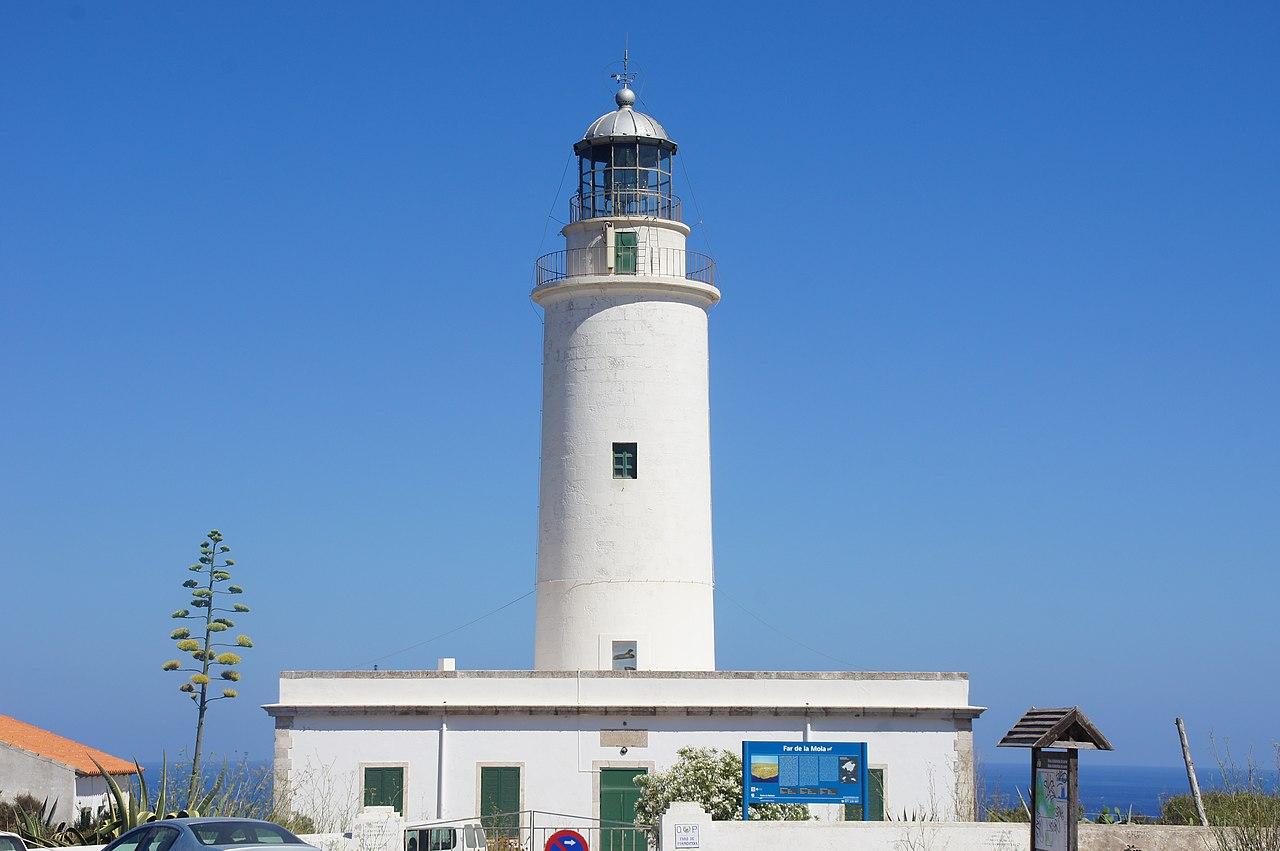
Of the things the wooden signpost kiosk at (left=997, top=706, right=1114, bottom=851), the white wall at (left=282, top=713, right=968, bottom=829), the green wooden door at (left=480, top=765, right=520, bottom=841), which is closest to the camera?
the wooden signpost kiosk at (left=997, top=706, right=1114, bottom=851)

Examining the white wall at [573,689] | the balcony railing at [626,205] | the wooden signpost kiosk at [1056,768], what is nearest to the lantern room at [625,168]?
the balcony railing at [626,205]

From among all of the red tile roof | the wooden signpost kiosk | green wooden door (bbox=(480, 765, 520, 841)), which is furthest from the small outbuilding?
the wooden signpost kiosk

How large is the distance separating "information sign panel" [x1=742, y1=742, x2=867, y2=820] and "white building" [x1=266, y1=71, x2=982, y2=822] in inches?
99.3

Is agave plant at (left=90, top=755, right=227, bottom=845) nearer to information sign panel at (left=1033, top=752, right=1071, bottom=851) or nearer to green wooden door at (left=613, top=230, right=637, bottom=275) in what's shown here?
information sign panel at (left=1033, top=752, right=1071, bottom=851)

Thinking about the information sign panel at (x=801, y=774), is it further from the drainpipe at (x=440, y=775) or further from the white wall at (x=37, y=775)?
the white wall at (x=37, y=775)

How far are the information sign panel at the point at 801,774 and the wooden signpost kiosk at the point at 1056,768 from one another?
6.40 m

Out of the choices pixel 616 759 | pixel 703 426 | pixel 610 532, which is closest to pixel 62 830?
pixel 616 759

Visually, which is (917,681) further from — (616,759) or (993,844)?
(993,844)

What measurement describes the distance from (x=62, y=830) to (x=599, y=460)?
11.0 metres

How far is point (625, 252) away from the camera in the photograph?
99.1 feet

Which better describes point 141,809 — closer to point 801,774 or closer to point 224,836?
point 224,836

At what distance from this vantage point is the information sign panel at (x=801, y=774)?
77.4ft

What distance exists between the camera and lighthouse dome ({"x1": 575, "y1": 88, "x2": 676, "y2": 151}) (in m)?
30.8

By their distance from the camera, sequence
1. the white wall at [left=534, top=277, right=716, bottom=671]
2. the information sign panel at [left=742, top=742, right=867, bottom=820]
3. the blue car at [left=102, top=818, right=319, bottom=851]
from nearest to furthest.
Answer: the blue car at [left=102, top=818, right=319, bottom=851] → the information sign panel at [left=742, top=742, right=867, bottom=820] → the white wall at [left=534, top=277, right=716, bottom=671]
